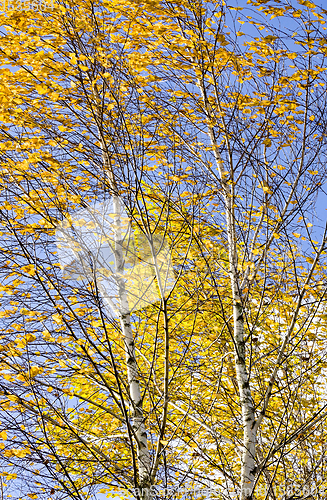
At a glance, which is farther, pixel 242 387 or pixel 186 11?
pixel 186 11

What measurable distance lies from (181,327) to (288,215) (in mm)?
2786

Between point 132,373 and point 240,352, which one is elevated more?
point 240,352

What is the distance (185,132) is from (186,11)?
1.59 meters

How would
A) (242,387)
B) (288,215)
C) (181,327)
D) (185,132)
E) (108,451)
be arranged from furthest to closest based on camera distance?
(181,327) → (108,451) → (185,132) → (288,215) → (242,387)

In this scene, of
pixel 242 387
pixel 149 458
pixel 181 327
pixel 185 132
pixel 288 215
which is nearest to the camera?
pixel 149 458

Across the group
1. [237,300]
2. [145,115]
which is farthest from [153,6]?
[237,300]

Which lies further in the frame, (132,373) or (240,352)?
(240,352)

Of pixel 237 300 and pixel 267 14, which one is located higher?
pixel 267 14

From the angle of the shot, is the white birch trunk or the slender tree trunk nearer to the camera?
the slender tree trunk

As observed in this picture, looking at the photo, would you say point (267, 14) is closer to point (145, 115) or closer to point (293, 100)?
point (293, 100)

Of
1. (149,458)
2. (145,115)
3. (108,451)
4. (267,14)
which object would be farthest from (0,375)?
(267,14)

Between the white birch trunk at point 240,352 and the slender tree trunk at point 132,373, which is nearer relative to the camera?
the slender tree trunk at point 132,373

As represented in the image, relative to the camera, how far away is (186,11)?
547 centimetres

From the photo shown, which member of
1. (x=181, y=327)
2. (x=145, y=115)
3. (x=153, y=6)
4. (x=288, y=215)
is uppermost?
(x=153, y=6)
